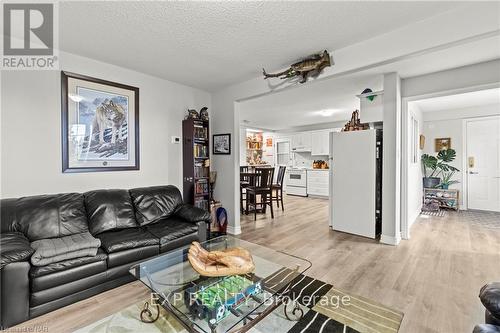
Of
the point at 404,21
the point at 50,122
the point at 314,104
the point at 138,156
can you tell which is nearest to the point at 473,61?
the point at 404,21

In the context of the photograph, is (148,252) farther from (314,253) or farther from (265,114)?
Result: (265,114)

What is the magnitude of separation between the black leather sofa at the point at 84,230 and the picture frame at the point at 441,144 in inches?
237

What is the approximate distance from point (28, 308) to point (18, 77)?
2263 millimetres

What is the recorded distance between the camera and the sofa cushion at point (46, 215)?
2197 millimetres

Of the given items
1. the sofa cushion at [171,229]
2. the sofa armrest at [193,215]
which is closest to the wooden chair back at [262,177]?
the sofa armrest at [193,215]

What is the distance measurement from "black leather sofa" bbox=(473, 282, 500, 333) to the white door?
5.66 meters

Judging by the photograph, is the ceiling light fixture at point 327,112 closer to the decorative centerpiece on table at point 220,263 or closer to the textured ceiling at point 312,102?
the textured ceiling at point 312,102

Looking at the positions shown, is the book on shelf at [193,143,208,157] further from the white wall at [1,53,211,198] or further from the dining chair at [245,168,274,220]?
the dining chair at [245,168,274,220]

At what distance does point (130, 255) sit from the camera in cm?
229

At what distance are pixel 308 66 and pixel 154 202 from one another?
2.62m

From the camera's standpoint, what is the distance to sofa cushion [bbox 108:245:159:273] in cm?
218

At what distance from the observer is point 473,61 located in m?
2.89

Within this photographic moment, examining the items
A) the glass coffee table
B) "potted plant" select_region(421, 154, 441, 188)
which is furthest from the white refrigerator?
"potted plant" select_region(421, 154, 441, 188)

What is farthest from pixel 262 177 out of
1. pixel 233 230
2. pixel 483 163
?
pixel 483 163
